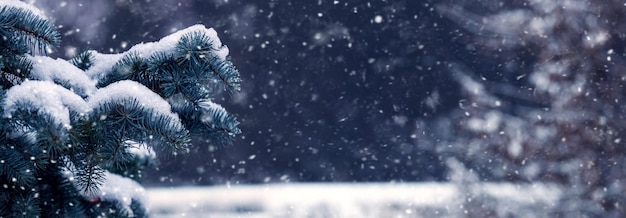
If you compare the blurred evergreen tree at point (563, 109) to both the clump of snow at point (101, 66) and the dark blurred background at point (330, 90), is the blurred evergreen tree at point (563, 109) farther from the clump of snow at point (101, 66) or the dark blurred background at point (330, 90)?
the clump of snow at point (101, 66)

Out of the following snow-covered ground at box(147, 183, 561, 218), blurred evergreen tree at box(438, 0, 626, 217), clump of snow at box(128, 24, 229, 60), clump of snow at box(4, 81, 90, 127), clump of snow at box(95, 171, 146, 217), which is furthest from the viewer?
snow-covered ground at box(147, 183, 561, 218)

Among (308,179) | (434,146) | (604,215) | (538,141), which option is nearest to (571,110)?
(538,141)

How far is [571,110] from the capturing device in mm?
4898

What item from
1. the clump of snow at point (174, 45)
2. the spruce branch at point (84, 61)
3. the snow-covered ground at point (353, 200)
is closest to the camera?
the clump of snow at point (174, 45)

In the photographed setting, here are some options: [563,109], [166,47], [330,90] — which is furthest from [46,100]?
[330,90]

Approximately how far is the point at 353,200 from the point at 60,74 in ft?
20.4

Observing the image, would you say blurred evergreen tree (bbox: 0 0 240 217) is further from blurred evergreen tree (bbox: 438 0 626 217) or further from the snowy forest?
blurred evergreen tree (bbox: 438 0 626 217)

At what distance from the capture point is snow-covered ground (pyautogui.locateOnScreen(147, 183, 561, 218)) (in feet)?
18.1

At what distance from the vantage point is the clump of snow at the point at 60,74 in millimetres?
1166

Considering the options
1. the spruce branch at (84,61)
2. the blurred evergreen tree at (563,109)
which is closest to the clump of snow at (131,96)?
the spruce branch at (84,61)

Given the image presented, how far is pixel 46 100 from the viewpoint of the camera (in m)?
1.04

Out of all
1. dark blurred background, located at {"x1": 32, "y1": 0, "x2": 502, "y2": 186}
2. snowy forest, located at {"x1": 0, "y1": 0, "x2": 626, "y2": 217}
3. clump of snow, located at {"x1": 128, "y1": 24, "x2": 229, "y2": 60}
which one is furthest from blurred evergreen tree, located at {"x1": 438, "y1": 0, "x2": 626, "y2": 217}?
clump of snow, located at {"x1": 128, "y1": 24, "x2": 229, "y2": 60}

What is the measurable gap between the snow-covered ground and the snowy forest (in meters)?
0.03

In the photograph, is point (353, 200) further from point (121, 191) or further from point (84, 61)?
point (84, 61)
